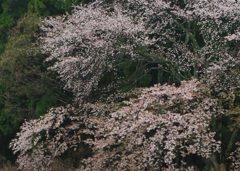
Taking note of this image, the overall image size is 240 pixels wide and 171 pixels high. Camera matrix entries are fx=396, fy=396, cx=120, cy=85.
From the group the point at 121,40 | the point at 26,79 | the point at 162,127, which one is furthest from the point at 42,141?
the point at 162,127

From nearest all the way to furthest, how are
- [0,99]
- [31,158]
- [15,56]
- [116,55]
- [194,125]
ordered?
[194,125]
[116,55]
[31,158]
[15,56]
[0,99]

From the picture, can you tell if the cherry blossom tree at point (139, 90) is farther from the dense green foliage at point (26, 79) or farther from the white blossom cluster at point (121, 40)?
the dense green foliage at point (26, 79)

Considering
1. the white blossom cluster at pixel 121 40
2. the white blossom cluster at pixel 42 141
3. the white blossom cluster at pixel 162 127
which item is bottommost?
the white blossom cluster at pixel 42 141

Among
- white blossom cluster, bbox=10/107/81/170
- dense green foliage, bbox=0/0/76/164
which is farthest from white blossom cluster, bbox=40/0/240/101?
dense green foliage, bbox=0/0/76/164

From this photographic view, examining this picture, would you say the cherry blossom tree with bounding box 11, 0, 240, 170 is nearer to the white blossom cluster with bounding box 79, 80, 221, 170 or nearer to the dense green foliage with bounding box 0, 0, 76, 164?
the white blossom cluster with bounding box 79, 80, 221, 170

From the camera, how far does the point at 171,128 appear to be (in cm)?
688

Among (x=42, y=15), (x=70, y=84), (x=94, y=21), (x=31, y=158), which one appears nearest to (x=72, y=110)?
(x=70, y=84)

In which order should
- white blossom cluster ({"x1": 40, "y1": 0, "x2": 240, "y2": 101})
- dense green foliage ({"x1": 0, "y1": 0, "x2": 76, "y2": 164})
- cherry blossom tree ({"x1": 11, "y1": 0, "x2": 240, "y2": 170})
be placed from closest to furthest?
cherry blossom tree ({"x1": 11, "y1": 0, "x2": 240, "y2": 170}) → white blossom cluster ({"x1": 40, "y1": 0, "x2": 240, "y2": 101}) → dense green foliage ({"x1": 0, "y1": 0, "x2": 76, "y2": 164})

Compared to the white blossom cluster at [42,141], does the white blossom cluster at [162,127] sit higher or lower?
higher

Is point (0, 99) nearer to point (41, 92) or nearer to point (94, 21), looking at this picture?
point (41, 92)

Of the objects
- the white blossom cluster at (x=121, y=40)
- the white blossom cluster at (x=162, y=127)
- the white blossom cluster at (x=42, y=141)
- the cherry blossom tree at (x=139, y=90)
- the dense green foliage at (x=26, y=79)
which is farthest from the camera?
the dense green foliage at (x=26, y=79)

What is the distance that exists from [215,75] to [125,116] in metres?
2.05

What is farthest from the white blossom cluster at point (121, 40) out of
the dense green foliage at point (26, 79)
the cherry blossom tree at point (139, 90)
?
the dense green foliage at point (26, 79)

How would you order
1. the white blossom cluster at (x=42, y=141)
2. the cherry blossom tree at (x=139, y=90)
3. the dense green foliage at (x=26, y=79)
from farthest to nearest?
the dense green foliage at (x=26, y=79) < the white blossom cluster at (x=42, y=141) < the cherry blossom tree at (x=139, y=90)
